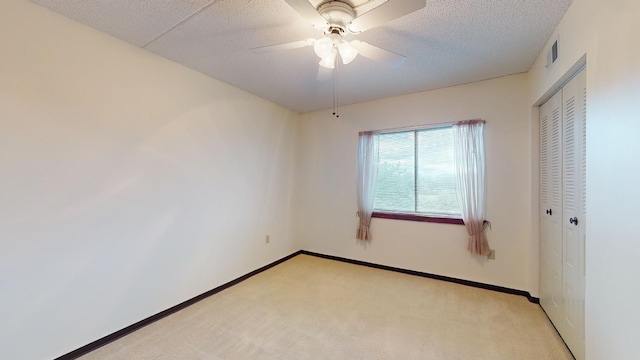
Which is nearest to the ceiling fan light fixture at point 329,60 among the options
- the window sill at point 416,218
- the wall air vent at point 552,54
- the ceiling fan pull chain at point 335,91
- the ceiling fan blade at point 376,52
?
the ceiling fan blade at point 376,52

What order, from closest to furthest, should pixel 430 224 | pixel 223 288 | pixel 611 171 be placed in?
pixel 611 171 → pixel 223 288 → pixel 430 224

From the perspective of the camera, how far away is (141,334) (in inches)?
82.7

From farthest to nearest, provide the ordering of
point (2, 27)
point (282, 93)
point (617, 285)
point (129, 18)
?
1. point (282, 93)
2. point (129, 18)
3. point (2, 27)
4. point (617, 285)

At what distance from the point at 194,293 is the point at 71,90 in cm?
207

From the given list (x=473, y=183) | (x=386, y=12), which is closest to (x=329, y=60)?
(x=386, y=12)

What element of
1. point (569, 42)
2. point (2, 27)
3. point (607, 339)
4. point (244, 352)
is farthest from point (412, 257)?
point (2, 27)

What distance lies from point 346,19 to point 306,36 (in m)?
0.56

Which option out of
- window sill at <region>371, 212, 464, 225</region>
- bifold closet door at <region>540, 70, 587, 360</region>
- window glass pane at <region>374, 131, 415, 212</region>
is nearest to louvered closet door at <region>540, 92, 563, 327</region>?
bifold closet door at <region>540, 70, 587, 360</region>

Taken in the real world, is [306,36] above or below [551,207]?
above

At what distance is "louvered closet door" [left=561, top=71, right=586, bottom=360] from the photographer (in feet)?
5.65

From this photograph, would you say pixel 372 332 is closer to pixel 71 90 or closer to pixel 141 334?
pixel 141 334

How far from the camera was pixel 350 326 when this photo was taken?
7.27 feet

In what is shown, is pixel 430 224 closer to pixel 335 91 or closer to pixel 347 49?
pixel 335 91

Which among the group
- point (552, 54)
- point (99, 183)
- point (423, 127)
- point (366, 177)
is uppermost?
point (552, 54)
